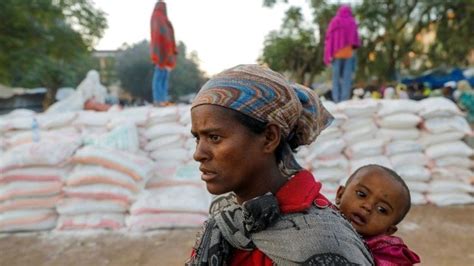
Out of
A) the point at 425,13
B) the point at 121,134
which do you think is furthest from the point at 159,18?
the point at 425,13

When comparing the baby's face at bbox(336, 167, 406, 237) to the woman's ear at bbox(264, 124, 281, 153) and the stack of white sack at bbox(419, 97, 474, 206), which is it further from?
the stack of white sack at bbox(419, 97, 474, 206)

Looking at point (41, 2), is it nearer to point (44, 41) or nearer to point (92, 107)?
point (44, 41)

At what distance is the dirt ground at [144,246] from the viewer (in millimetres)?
2811

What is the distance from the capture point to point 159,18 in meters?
4.93

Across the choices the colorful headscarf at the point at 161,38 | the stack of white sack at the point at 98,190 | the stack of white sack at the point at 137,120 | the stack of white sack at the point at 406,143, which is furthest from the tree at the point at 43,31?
the stack of white sack at the point at 406,143

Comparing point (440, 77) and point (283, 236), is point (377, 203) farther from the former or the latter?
point (440, 77)

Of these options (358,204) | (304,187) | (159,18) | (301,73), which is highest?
(159,18)

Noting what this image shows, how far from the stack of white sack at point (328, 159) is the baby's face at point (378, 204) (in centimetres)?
268

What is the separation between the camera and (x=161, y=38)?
505cm

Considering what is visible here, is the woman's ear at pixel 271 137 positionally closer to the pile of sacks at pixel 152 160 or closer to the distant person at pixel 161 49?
the pile of sacks at pixel 152 160

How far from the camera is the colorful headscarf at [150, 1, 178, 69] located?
4.95 meters

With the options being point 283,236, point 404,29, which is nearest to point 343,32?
point 283,236

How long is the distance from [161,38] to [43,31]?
19.3 ft

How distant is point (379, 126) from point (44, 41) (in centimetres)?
853
